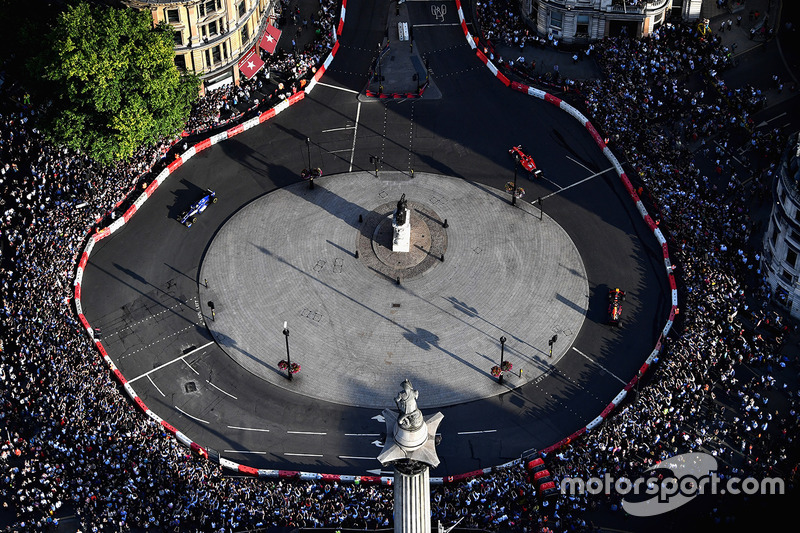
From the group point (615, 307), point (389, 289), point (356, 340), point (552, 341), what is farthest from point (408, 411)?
point (389, 289)

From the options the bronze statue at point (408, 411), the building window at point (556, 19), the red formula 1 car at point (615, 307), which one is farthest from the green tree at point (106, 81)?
the bronze statue at point (408, 411)

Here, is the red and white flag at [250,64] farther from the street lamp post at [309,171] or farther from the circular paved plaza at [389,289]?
the circular paved plaza at [389,289]

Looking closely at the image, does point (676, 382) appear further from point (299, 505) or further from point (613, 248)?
→ point (299, 505)

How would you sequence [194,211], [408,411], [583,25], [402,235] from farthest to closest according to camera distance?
[583,25], [194,211], [402,235], [408,411]

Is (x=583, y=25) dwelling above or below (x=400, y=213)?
above

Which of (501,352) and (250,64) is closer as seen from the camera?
(501,352)

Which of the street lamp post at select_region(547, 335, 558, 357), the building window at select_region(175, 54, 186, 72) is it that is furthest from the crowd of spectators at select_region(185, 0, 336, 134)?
the street lamp post at select_region(547, 335, 558, 357)

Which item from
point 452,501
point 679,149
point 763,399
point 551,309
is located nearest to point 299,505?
point 452,501

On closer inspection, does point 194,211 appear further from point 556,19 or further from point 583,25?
point 583,25
